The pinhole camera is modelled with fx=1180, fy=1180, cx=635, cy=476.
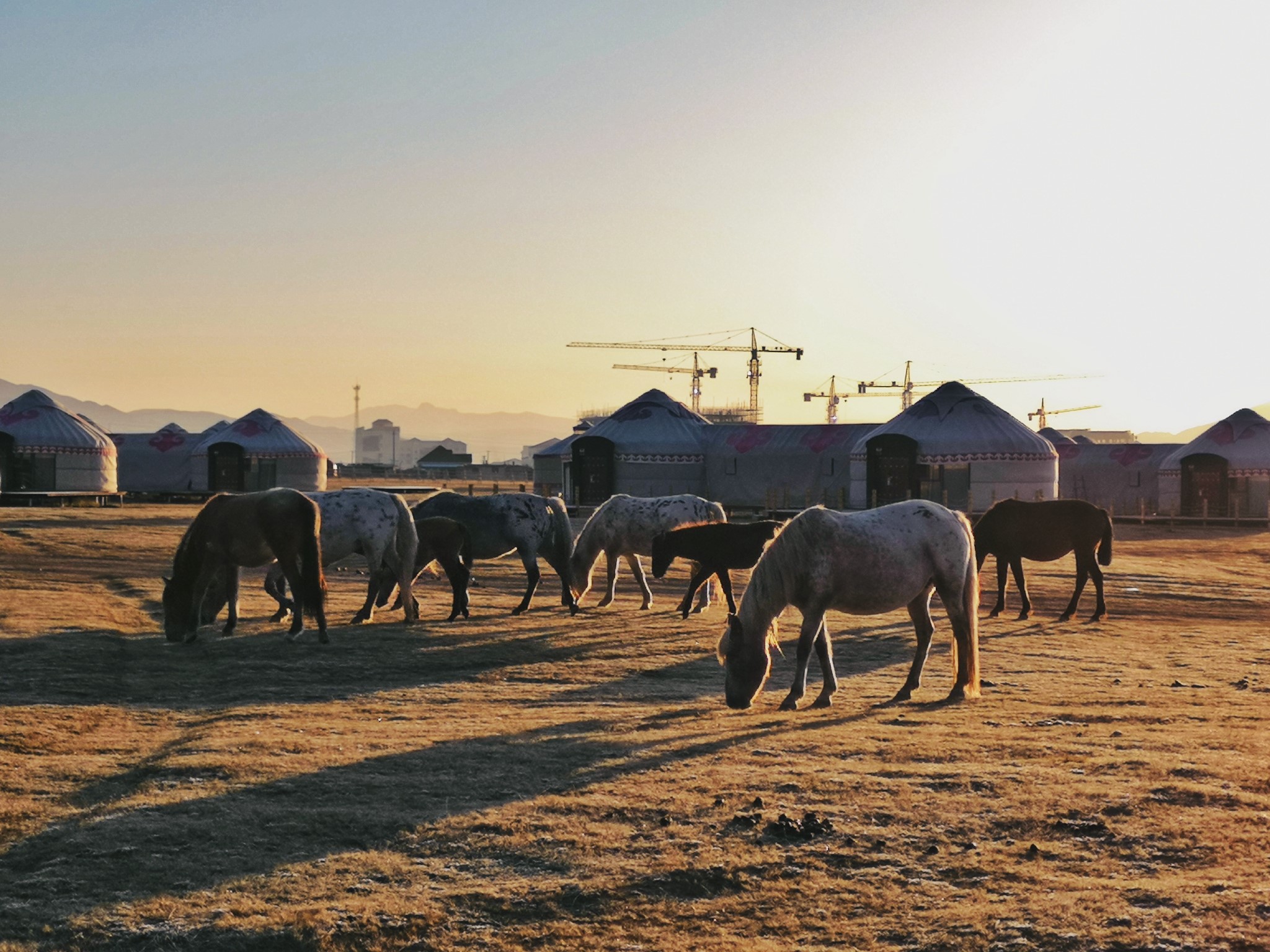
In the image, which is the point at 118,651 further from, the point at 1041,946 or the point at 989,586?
the point at 989,586

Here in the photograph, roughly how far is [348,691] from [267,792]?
486 cm

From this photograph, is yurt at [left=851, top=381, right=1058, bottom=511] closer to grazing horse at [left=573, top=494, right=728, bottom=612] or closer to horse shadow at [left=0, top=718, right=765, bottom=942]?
grazing horse at [left=573, top=494, right=728, bottom=612]

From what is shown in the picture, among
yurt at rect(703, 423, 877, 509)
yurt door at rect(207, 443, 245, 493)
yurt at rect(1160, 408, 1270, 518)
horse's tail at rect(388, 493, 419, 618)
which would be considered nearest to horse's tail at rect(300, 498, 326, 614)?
horse's tail at rect(388, 493, 419, 618)

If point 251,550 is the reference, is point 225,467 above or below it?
above

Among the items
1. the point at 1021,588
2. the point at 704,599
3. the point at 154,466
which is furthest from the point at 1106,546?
the point at 154,466

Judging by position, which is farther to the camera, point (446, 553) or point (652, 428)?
point (652, 428)

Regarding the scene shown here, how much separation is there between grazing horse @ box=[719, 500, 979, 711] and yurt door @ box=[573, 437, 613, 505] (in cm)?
4600

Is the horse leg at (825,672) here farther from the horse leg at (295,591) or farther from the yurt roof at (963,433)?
the yurt roof at (963,433)

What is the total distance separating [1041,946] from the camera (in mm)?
6043

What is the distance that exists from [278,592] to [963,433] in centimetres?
4050

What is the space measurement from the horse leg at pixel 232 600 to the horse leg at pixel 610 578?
6.77 meters

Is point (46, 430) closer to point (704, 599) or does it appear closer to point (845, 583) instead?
point (704, 599)

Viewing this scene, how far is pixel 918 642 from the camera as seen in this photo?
13.3 metres

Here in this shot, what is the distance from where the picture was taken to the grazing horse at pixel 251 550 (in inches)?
658
